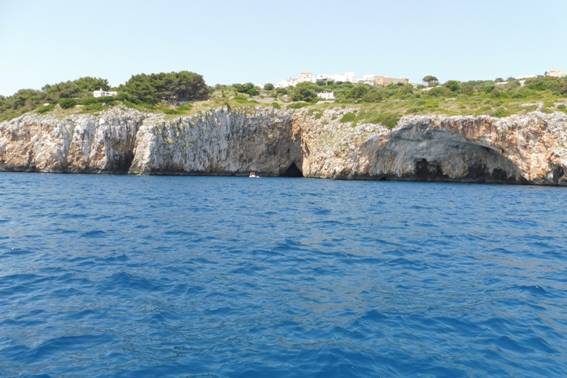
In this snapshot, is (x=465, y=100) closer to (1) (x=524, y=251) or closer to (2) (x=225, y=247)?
(1) (x=524, y=251)

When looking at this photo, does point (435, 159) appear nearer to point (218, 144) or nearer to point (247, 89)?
point (218, 144)

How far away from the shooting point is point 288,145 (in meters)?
76.2

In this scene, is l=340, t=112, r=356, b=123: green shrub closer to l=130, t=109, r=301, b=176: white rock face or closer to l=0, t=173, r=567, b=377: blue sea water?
l=130, t=109, r=301, b=176: white rock face

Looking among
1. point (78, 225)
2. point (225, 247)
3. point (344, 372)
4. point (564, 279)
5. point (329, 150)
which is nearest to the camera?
point (344, 372)

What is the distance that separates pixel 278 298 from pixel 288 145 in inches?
2602

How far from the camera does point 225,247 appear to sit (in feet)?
54.4

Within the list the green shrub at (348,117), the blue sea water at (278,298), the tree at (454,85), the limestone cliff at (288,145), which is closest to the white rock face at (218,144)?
the limestone cliff at (288,145)

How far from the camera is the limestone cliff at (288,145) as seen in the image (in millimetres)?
52625

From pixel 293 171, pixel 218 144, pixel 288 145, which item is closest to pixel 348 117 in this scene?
pixel 288 145

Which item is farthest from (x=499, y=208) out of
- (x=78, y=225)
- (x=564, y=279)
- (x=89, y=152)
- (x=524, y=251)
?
(x=89, y=152)

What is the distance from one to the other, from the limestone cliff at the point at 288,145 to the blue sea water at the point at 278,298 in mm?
33499

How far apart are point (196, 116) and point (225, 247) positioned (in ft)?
181

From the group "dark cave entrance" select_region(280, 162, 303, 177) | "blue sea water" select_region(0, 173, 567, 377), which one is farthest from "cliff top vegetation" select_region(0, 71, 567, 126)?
"blue sea water" select_region(0, 173, 567, 377)

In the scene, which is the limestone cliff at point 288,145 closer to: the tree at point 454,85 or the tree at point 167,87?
the tree at point 167,87
